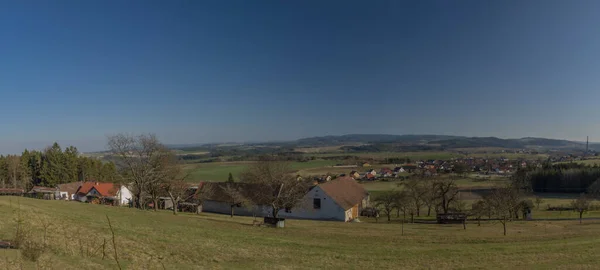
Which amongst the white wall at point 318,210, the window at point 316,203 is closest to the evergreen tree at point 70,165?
the white wall at point 318,210

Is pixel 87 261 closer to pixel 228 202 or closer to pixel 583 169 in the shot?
pixel 228 202

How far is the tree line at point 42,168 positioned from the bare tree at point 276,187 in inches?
1676

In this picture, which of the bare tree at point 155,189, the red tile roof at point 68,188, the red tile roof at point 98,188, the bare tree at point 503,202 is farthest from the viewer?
the red tile roof at point 68,188

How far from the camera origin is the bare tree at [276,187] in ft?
135

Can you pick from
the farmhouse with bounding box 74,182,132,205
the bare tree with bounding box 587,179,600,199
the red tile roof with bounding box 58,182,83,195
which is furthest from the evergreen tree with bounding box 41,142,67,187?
the bare tree with bounding box 587,179,600,199

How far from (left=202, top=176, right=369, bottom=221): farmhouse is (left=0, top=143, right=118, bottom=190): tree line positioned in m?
33.6

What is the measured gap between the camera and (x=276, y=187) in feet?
146

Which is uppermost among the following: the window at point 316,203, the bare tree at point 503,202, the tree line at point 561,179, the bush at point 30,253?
the bush at point 30,253

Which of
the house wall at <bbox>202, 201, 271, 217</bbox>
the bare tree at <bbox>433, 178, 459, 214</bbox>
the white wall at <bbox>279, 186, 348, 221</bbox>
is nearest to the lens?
the white wall at <bbox>279, 186, 348, 221</bbox>

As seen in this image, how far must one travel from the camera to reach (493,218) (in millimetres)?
49906

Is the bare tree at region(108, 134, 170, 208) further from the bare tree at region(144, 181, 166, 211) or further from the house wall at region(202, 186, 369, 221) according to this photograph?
the house wall at region(202, 186, 369, 221)

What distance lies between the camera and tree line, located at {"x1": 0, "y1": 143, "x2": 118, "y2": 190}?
252ft

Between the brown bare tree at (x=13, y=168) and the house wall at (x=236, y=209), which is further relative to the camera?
the brown bare tree at (x=13, y=168)

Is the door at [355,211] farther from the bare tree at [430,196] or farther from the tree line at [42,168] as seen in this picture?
the tree line at [42,168]
